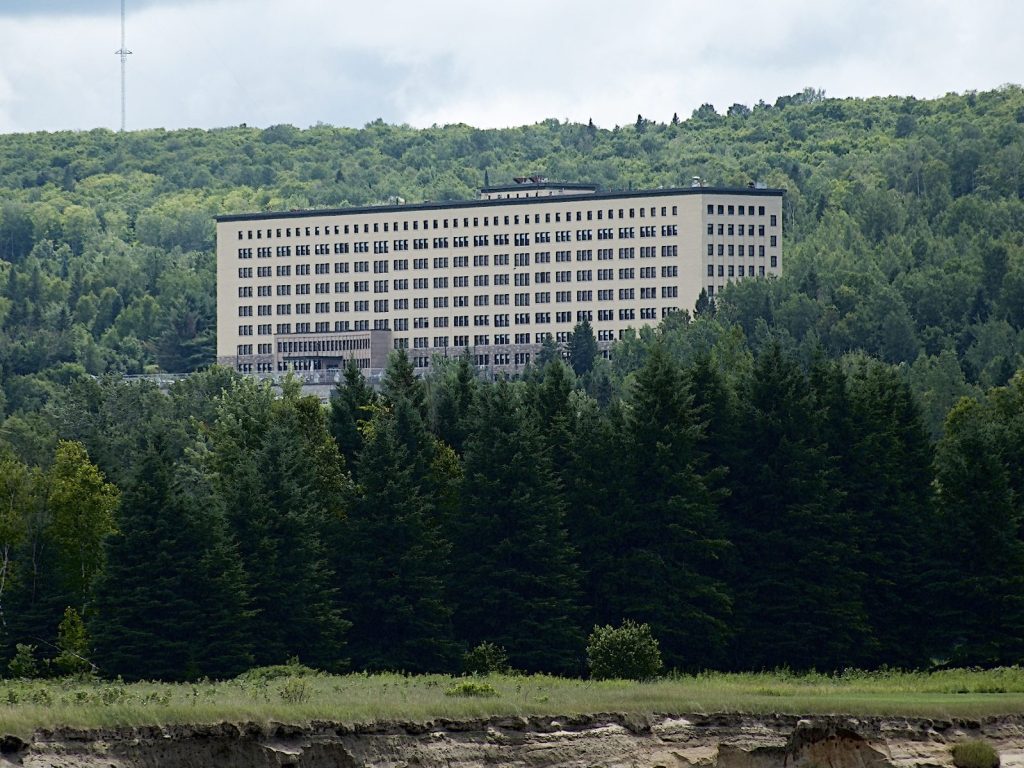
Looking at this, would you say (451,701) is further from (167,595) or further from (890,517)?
(890,517)

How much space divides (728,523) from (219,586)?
2312 cm

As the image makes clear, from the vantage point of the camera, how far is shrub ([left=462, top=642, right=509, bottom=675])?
8844 cm

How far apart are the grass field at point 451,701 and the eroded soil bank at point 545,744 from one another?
12.6 inches

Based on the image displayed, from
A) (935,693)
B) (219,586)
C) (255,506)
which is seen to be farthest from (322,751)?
(255,506)

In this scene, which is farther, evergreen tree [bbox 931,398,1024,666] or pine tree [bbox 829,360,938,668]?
pine tree [bbox 829,360,938,668]

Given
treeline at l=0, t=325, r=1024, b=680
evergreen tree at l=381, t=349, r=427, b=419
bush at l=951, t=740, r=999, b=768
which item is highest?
evergreen tree at l=381, t=349, r=427, b=419

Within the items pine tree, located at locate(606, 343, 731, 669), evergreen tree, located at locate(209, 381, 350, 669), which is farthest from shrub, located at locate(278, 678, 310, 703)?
pine tree, located at locate(606, 343, 731, 669)

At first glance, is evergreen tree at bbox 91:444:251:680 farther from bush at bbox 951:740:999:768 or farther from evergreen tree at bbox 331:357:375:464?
bush at bbox 951:740:999:768

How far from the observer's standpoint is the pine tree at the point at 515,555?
92.2m

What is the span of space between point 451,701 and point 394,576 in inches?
1557

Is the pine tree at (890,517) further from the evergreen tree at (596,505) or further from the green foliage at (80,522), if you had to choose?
the green foliage at (80,522)

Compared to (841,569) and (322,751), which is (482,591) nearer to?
(841,569)

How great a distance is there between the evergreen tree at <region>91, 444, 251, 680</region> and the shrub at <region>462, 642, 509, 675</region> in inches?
348

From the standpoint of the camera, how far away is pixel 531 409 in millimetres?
107188
